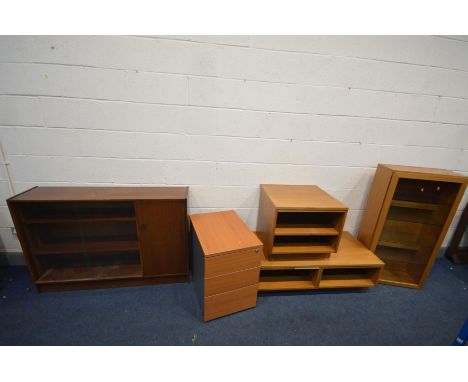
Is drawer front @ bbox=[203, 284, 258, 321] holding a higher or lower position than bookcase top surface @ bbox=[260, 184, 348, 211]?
lower

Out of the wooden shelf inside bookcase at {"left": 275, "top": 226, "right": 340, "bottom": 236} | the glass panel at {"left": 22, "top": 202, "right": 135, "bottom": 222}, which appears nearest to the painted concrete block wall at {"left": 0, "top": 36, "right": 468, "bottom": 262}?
the glass panel at {"left": 22, "top": 202, "right": 135, "bottom": 222}

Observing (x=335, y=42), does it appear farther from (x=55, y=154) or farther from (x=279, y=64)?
(x=55, y=154)

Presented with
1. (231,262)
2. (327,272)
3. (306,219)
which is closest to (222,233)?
(231,262)

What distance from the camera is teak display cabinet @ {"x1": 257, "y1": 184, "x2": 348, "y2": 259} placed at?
160 centimetres

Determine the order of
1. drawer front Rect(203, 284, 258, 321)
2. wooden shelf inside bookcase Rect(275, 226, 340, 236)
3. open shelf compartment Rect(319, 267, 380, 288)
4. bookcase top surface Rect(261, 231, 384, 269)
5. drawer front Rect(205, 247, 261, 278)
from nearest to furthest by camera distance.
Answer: drawer front Rect(205, 247, 261, 278)
drawer front Rect(203, 284, 258, 321)
wooden shelf inside bookcase Rect(275, 226, 340, 236)
bookcase top surface Rect(261, 231, 384, 269)
open shelf compartment Rect(319, 267, 380, 288)

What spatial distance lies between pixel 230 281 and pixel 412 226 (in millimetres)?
1812

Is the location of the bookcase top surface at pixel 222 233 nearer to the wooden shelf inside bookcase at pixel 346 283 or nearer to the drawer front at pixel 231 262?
A: the drawer front at pixel 231 262

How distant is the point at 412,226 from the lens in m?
2.04

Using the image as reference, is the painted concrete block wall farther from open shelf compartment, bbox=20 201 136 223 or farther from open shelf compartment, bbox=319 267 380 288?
open shelf compartment, bbox=319 267 380 288

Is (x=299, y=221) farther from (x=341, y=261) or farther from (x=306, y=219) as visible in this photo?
(x=341, y=261)

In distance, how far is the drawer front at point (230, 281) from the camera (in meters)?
1.47

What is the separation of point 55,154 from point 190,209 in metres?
1.17

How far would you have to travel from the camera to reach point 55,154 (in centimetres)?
173

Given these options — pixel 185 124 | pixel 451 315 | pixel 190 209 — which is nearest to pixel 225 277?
pixel 190 209
